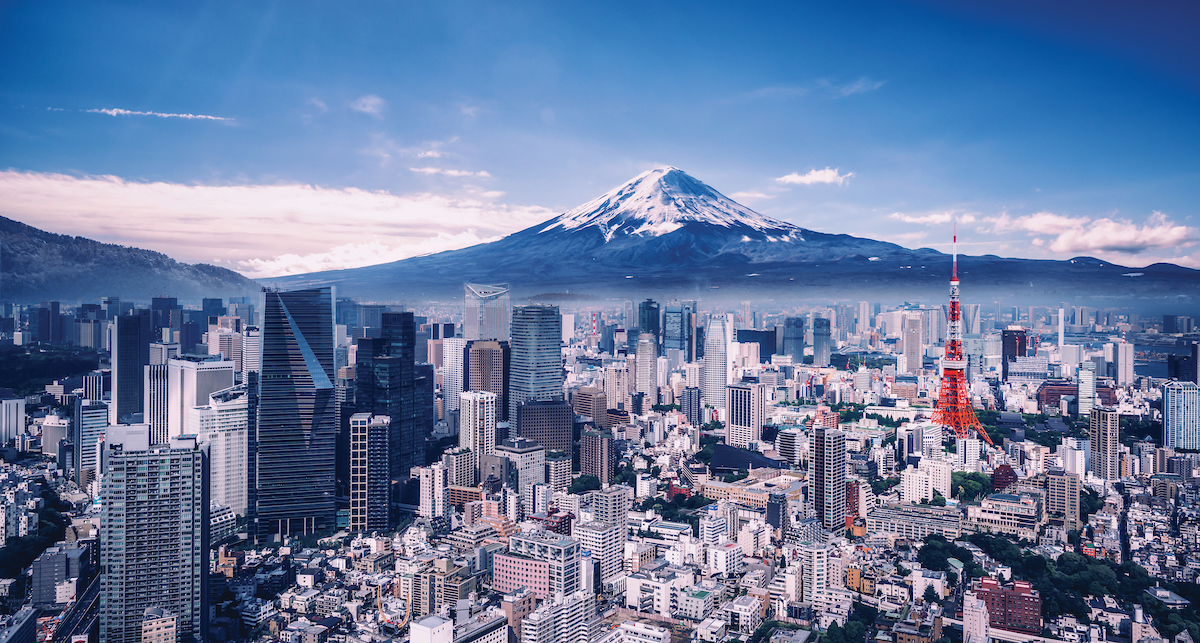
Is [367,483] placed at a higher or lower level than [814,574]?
higher

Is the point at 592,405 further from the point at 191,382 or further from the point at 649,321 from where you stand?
the point at 191,382

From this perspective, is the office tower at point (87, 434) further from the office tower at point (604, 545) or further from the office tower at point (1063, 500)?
the office tower at point (1063, 500)

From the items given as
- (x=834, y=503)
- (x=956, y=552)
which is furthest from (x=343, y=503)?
(x=956, y=552)

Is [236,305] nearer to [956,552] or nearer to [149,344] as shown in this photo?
[149,344]

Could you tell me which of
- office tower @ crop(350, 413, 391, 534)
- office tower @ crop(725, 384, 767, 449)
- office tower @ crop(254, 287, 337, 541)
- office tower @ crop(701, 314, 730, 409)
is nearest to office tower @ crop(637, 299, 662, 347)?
office tower @ crop(701, 314, 730, 409)

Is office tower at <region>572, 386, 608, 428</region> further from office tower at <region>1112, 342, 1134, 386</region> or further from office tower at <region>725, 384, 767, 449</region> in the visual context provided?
office tower at <region>1112, 342, 1134, 386</region>

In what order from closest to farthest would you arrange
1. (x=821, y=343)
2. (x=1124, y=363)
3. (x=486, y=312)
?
1. (x=1124, y=363)
2. (x=486, y=312)
3. (x=821, y=343)

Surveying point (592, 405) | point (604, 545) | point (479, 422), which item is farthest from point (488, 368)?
point (604, 545)
